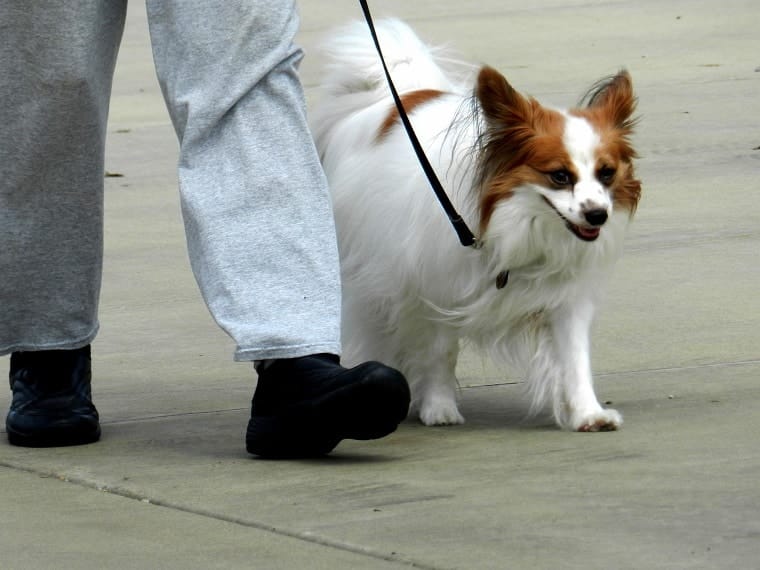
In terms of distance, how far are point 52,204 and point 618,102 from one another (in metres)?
1.57

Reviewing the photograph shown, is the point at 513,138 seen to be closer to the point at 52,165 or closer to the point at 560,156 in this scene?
the point at 560,156

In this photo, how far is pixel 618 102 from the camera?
488 cm

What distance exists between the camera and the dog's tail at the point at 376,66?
18.6 ft

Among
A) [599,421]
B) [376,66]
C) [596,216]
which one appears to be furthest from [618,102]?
[376,66]

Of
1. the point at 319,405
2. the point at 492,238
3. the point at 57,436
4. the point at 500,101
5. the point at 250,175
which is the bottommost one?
the point at 57,436

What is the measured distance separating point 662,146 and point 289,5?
16.8 ft

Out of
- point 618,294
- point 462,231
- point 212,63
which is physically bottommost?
point 618,294

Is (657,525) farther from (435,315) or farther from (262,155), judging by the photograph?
(435,315)

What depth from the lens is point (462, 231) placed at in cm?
482

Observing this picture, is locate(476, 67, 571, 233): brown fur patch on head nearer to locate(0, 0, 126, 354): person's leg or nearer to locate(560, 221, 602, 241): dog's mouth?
locate(560, 221, 602, 241): dog's mouth

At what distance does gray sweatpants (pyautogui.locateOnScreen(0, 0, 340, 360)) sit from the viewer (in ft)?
13.6

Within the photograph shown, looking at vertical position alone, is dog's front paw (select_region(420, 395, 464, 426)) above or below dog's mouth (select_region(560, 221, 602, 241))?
below

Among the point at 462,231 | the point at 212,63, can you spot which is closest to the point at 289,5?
the point at 212,63

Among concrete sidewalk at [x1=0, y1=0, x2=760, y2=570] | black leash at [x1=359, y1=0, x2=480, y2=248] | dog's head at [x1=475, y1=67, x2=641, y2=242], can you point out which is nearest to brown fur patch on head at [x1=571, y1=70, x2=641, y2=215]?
Result: dog's head at [x1=475, y1=67, x2=641, y2=242]
